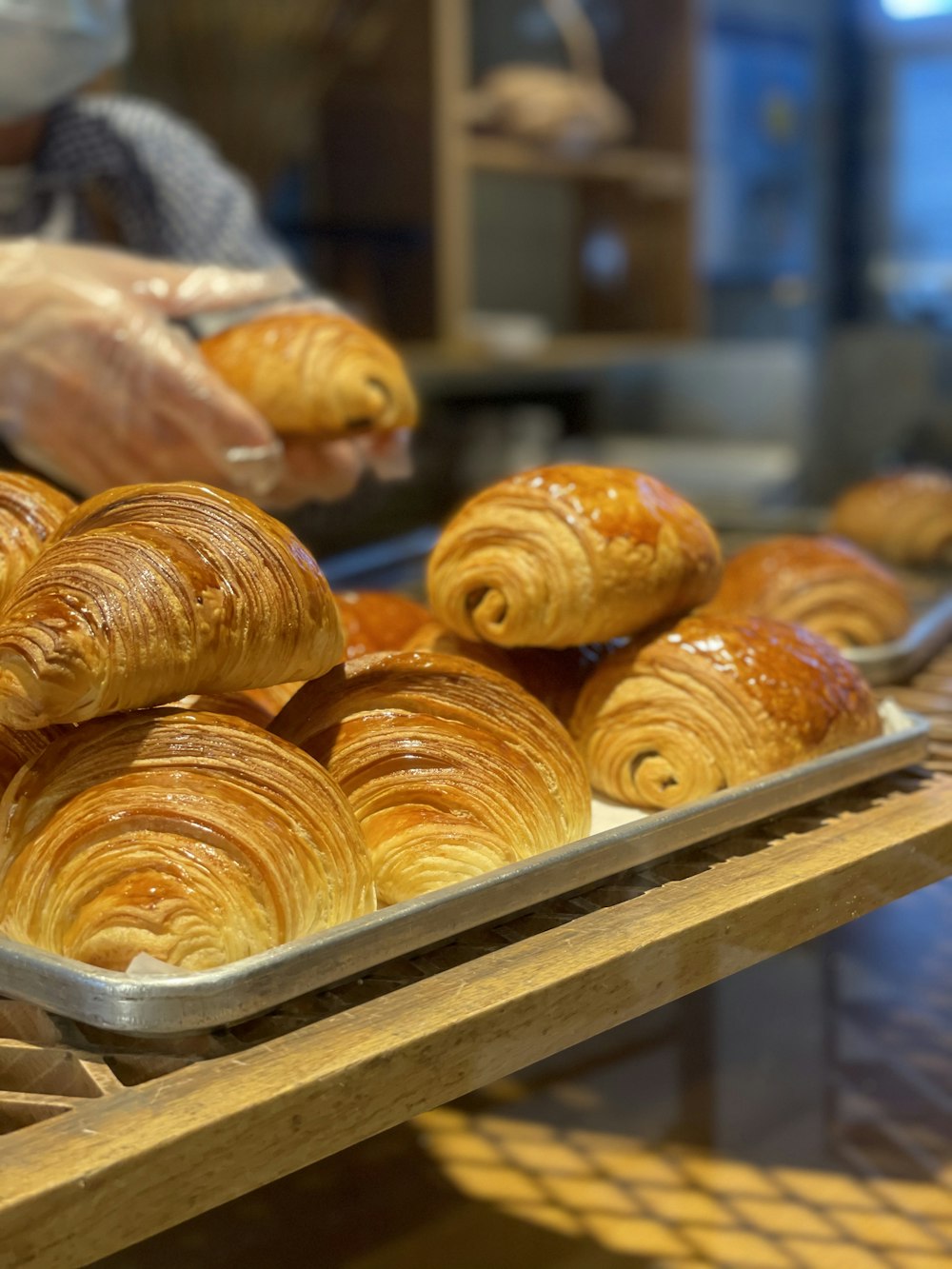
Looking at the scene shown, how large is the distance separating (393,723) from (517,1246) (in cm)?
42

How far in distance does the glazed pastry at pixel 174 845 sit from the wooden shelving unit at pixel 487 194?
245 centimetres

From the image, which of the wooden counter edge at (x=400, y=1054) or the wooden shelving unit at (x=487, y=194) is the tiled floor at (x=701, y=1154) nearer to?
the wooden counter edge at (x=400, y=1054)

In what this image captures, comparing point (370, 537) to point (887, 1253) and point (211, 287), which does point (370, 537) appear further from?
point (887, 1253)

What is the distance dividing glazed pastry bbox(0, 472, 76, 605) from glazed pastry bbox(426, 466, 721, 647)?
21cm

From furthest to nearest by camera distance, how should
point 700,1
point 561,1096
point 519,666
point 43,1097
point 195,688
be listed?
point 700,1 < point 561,1096 < point 519,666 < point 195,688 < point 43,1097

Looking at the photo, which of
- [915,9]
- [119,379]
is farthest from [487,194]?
[119,379]

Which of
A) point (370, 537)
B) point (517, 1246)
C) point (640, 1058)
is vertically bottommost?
point (370, 537)

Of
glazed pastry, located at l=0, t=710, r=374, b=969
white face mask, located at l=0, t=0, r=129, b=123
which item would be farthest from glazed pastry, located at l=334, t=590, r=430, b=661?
white face mask, located at l=0, t=0, r=129, b=123

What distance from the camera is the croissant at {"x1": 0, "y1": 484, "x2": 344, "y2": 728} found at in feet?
1.77

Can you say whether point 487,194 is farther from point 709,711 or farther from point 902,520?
point 709,711

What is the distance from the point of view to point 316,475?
1.15 metres

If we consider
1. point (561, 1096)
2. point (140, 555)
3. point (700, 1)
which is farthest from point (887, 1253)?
point (700, 1)

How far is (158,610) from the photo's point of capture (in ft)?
1.85

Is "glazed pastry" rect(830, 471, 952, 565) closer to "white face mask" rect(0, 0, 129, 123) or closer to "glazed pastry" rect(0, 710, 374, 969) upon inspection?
"white face mask" rect(0, 0, 129, 123)
